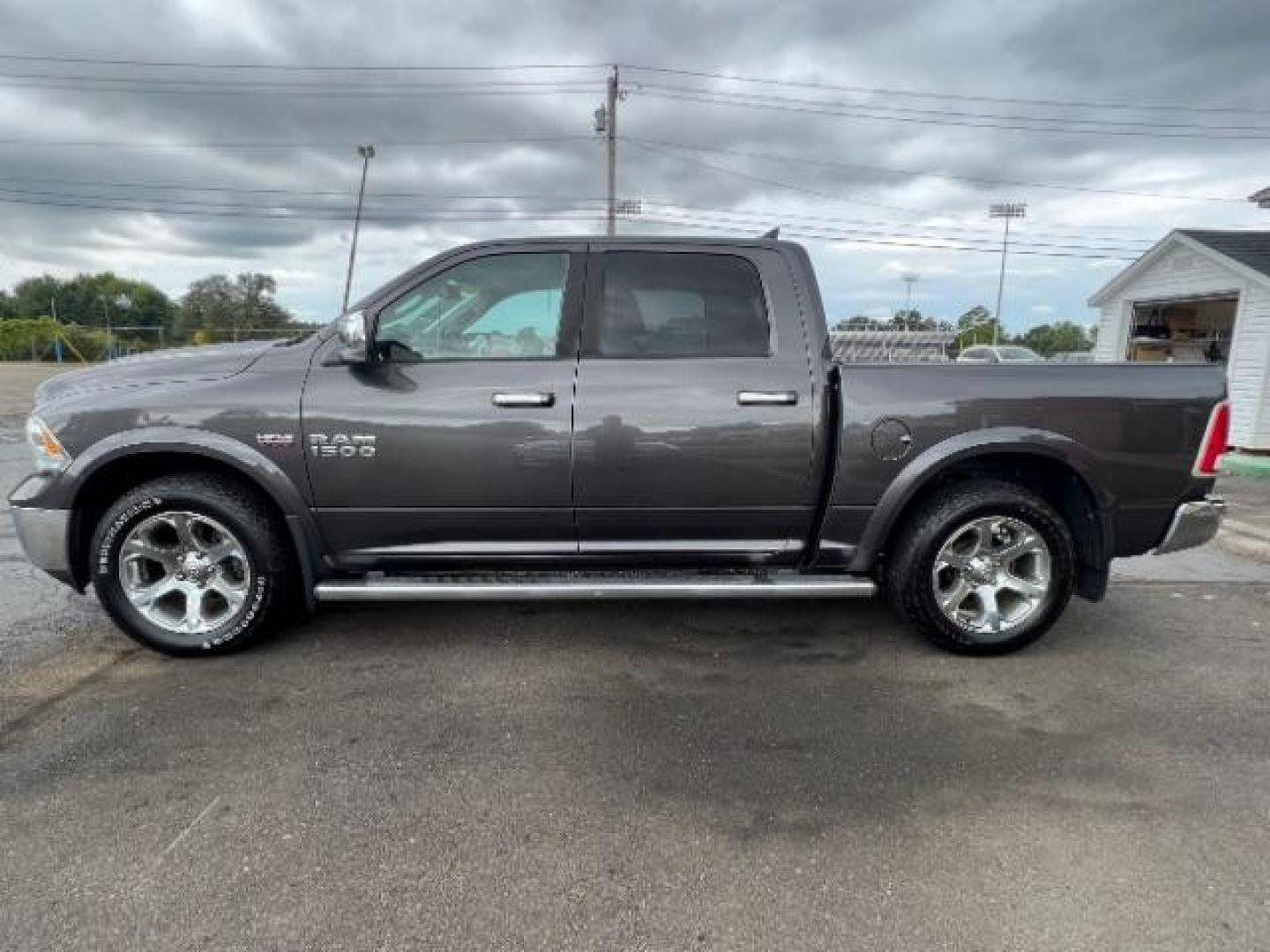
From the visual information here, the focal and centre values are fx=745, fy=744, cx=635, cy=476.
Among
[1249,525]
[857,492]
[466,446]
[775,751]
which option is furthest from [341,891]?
[1249,525]

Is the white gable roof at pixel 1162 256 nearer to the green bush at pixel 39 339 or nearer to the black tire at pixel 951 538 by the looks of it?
the black tire at pixel 951 538

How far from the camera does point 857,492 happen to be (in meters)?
3.51

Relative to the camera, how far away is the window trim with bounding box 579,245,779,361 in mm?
3498

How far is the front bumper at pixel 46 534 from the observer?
11.2 ft

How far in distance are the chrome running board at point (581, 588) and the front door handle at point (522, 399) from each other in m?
0.84

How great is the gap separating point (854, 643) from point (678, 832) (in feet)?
6.00

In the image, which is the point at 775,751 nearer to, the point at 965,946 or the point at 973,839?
the point at 973,839

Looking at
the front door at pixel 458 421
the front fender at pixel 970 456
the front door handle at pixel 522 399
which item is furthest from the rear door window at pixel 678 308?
the front fender at pixel 970 456

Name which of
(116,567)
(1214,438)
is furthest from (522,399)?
(1214,438)

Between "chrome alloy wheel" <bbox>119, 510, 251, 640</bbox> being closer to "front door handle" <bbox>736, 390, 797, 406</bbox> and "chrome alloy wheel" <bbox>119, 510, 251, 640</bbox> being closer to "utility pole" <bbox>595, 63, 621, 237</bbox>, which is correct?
"front door handle" <bbox>736, 390, 797, 406</bbox>

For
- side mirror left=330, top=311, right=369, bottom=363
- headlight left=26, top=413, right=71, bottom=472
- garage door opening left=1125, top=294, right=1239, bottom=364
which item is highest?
garage door opening left=1125, top=294, right=1239, bottom=364

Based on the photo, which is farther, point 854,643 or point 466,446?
point 854,643

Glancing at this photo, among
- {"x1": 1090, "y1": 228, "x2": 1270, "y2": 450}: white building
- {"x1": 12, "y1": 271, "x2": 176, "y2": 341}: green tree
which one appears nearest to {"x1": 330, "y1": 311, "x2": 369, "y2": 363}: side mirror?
{"x1": 1090, "y1": 228, "x2": 1270, "y2": 450}: white building

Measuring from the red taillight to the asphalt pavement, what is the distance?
103 centimetres
